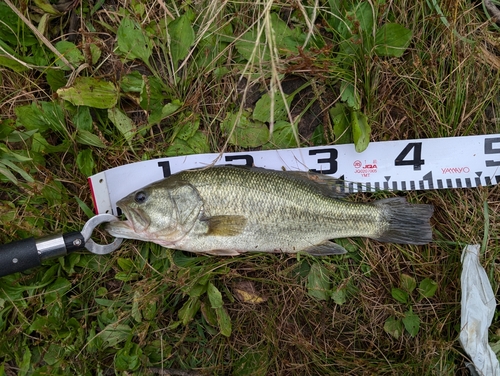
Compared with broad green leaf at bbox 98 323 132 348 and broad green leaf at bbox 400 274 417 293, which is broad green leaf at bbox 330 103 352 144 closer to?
broad green leaf at bbox 400 274 417 293

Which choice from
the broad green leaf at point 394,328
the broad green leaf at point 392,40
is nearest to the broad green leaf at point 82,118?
the broad green leaf at point 392,40

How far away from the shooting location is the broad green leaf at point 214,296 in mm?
3062

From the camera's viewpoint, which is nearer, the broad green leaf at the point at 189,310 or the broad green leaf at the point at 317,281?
the broad green leaf at the point at 189,310

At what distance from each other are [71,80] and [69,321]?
2.05m

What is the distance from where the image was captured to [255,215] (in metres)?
2.98

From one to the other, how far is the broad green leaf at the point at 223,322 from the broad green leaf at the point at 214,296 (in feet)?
0.28

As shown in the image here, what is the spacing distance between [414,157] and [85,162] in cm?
291

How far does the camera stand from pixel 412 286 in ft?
10.6

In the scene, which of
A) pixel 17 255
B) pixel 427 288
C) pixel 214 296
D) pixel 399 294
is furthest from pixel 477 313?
pixel 17 255

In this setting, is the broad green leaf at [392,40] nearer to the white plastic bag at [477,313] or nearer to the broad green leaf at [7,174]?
the white plastic bag at [477,313]

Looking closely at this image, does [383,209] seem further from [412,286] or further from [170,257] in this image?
[170,257]

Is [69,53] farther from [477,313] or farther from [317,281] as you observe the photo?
[477,313]

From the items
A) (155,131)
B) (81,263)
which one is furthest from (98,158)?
(81,263)

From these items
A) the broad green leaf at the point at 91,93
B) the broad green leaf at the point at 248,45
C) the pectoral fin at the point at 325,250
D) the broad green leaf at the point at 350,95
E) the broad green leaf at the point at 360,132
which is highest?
the broad green leaf at the point at 248,45
